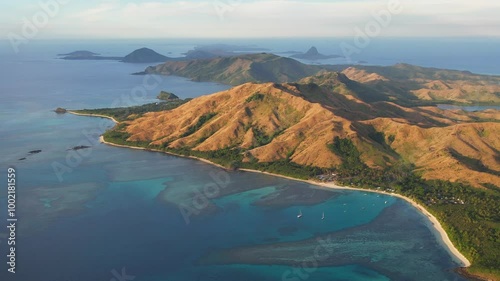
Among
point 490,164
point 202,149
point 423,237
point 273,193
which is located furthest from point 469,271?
point 202,149

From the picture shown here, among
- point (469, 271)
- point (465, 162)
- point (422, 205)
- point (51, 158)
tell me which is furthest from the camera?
point (51, 158)

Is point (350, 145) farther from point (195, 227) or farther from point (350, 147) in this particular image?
point (195, 227)

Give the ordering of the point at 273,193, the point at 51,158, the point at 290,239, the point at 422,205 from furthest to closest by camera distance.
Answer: the point at 51,158
the point at 273,193
the point at 422,205
the point at 290,239

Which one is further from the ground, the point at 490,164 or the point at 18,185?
the point at 490,164

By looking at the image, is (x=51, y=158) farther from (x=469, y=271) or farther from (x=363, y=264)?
(x=469, y=271)

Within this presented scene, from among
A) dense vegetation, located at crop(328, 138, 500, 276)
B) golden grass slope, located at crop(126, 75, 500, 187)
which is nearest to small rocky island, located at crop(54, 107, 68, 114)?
golden grass slope, located at crop(126, 75, 500, 187)

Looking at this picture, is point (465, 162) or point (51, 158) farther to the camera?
point (51, 158)

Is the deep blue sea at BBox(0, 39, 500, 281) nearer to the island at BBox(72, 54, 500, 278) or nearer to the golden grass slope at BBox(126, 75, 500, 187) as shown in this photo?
the island at BBox(72, 54, 500, 278)

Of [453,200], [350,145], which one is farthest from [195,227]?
[350,145]
